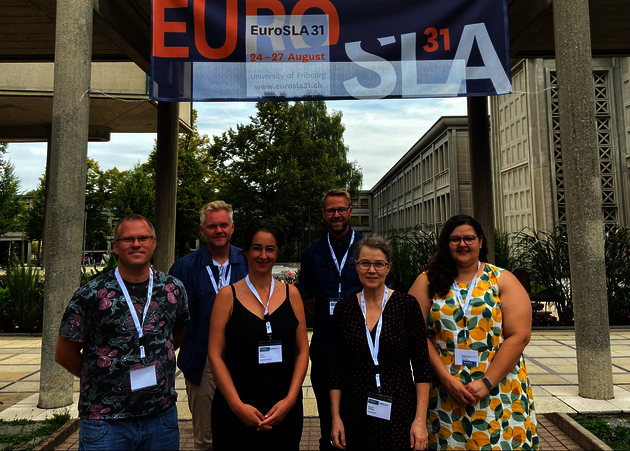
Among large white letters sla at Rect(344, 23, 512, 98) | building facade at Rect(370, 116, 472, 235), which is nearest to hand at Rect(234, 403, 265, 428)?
large white letters sla at Rect(344, 23, 512, 98)

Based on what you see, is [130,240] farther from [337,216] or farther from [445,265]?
[445,265]

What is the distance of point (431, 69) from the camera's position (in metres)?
6.20

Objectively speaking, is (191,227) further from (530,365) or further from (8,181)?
(530,365)

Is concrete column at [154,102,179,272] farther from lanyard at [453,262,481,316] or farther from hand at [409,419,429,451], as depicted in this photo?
hand at [409,419,429,451]

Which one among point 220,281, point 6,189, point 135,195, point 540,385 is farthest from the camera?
point 135,195

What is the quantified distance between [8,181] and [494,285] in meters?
32.5

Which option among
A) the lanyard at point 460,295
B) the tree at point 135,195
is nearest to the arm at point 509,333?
the lanyard at point 460,295

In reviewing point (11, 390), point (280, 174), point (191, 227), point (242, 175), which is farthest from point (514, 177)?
point (11, 390)

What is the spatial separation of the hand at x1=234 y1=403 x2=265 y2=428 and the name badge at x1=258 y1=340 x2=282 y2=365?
0.79 feet

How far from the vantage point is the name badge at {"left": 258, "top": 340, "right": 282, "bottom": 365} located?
258 centimetres

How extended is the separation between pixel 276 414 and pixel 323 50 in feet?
16.6

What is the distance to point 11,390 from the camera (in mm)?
5824

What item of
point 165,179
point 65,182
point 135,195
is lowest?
point 65,182

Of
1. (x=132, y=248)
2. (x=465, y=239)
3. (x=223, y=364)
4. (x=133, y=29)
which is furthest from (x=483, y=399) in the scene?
(x=133, y=29)
